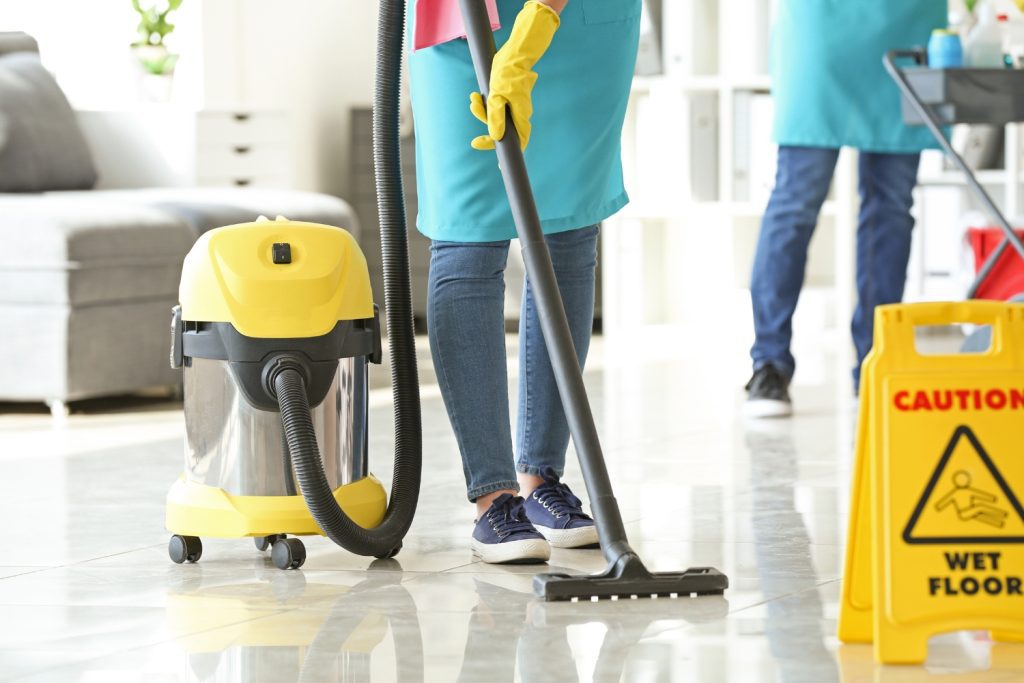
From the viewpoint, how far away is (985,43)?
300 cm

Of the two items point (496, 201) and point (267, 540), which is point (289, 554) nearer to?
point (267, 540)

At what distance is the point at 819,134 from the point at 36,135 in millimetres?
1914

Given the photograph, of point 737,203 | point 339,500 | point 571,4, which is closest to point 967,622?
point 339,500

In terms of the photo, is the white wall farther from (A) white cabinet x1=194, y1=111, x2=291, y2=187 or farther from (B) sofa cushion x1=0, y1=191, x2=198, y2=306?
(B) sofa cushion x1=0, y1=191, x2=198, y2=306

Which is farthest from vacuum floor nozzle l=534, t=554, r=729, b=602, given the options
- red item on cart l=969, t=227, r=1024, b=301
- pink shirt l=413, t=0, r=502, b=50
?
red item on cart l=969, t=227, r=1024, b=301

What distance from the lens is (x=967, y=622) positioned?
149 cm

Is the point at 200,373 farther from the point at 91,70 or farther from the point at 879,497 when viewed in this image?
the point at 91,70

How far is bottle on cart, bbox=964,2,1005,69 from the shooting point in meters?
3.00

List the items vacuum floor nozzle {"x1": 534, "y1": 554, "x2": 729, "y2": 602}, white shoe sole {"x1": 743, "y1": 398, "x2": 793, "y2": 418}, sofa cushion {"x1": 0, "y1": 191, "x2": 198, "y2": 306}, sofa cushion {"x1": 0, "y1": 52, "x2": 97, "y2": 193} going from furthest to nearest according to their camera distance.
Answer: sofa cushion {"x1": 0, "y1": 52, "x2": 97, "y2": 193} → sofa cushion {"x1": 0, "y1": 191, "x2": 198, "y2": 306} → white shoe sole {"x1": 743, "y1": 398, "x2": 793, "y2": 418} → vacuum floor nozzle {"x1": 534, "y1": 554, "x2": 729, "y2": 602}

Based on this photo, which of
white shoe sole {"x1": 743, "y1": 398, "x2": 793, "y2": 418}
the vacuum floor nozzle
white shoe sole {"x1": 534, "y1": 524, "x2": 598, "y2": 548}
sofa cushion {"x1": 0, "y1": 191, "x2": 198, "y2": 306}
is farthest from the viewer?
sofa cushion {"x1": 0, "y1": 191, "x2": 198, "y2": 306}

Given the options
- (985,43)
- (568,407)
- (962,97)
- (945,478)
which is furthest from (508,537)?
(985,43)

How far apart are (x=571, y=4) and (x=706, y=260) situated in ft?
11.0

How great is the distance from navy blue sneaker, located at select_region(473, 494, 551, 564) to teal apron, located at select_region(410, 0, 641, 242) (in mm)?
318

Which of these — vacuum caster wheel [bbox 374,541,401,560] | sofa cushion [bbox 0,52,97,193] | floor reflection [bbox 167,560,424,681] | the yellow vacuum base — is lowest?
vacuum caster wheel [bbox 374,541,401,560]
